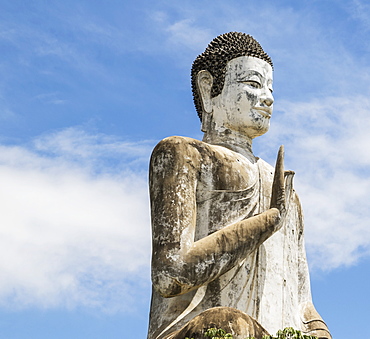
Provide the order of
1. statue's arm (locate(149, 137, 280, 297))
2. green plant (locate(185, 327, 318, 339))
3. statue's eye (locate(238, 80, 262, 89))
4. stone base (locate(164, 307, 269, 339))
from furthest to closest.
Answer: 1. statue's eye (locate(238, 80, 262, 89))
2. statue's arm (locate(149, 137, 280, 297))
3. stone base (locate(164, 307, 269, 339))
4. green plant (locate(185, 327, 318, 339))

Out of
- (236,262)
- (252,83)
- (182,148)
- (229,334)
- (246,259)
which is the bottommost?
(229,334)

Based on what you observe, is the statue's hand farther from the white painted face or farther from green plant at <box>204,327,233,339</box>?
green plant at <box>204,327,233,339</box>

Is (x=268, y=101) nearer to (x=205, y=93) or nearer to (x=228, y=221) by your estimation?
(x=205, y=93)

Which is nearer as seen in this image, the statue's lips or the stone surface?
the stone surface

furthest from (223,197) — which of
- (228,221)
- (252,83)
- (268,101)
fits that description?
(252,83)

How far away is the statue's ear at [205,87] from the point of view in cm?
1290

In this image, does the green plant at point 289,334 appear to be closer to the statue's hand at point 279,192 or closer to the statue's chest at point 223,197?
the statue's hand at point 279,192

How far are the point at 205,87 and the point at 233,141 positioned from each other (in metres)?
0.80

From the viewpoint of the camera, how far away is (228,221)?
11938 mm

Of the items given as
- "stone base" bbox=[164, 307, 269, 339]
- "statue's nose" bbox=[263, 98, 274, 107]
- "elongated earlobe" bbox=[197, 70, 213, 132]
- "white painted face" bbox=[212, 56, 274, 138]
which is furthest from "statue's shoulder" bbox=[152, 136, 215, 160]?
"stone base" bbox=[164, 307, 269, 339]

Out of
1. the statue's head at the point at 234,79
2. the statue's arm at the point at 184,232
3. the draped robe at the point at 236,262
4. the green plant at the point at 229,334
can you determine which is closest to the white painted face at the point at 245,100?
the statue's head at the point at 234,79

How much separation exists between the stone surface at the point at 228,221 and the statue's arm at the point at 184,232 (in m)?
0.01

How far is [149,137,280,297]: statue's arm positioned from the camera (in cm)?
1133

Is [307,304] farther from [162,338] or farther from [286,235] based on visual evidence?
[162,338]
